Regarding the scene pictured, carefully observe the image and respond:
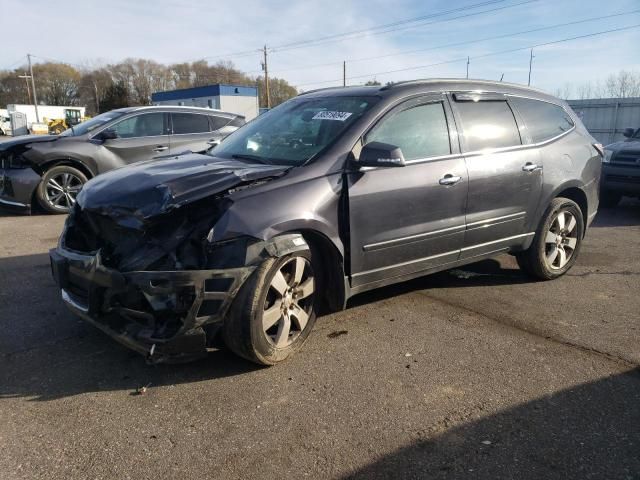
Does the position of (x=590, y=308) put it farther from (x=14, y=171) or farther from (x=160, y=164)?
(x=14, y=171)

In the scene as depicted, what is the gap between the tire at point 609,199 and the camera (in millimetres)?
9492

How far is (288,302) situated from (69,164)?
20.5 ft

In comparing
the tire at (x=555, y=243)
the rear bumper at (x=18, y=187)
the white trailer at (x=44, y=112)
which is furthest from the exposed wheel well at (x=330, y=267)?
the white trailer at (x=44, y=112)

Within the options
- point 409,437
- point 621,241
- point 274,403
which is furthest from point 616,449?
point 621,241

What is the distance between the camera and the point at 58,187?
8.07 metres

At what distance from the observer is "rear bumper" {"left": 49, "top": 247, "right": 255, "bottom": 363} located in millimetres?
2844

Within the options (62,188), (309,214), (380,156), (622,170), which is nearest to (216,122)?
(62,188)

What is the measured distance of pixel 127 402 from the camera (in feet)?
9.47

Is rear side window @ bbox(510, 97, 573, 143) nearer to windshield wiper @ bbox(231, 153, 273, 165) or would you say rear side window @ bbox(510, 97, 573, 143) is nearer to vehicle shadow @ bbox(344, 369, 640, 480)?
windshield wiper @ bbox(231, 153, 273, 165)

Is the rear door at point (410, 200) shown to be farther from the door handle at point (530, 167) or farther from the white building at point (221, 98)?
the white building at point (221, 98)

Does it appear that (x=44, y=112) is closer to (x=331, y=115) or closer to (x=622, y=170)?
(x=622, y=170)

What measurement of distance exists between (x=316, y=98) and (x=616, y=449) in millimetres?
3248

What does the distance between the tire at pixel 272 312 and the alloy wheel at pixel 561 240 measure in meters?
2.74

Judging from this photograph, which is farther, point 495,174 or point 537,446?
point 495,174
